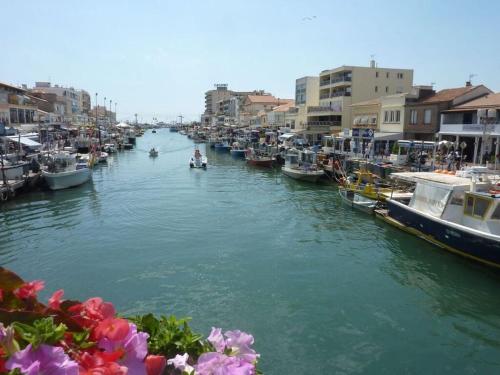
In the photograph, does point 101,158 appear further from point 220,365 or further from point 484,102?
point 220,365

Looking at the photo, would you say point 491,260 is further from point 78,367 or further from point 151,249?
point 78,367

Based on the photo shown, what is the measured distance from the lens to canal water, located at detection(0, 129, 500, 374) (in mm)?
11445

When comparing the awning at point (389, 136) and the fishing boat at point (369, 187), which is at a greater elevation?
the awning at point (389, 136)

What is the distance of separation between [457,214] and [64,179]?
98.6 feet

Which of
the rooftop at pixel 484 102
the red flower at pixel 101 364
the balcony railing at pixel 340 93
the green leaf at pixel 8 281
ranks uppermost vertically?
the balcony railing at pixel 340 93

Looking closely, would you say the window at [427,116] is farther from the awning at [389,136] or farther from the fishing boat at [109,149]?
the fishing boat at [109,149]

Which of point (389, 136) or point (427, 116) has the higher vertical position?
point (427, 116)

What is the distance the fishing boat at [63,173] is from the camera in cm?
3538

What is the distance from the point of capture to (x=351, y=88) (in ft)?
204

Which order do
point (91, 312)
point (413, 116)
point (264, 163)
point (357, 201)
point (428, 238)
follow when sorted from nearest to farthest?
point (91, 312) < point (428, 238) < point (357, 201) < point (413, 116) < point (264, 163)

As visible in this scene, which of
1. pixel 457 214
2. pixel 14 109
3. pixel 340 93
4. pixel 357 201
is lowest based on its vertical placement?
pixel 357 201

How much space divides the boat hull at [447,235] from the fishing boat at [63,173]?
26.5 metres

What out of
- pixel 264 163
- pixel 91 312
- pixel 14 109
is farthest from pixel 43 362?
pixel 14 109

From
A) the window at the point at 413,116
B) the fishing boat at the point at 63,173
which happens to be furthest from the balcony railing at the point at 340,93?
the fishing boat at the point at 63,173
